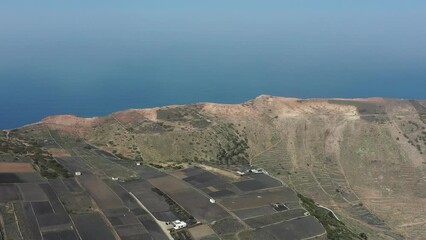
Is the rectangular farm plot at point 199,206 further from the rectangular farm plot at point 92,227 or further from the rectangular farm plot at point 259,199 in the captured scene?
the rectangular farm plot at point 92,227

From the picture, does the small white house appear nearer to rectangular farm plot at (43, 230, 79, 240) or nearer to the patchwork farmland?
the patchwork farmland

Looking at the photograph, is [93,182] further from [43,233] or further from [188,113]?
[188,113]

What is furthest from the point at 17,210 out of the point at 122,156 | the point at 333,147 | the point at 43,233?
the point at 333,147

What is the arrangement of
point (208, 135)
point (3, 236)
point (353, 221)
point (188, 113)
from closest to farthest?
1. point (3, 236)
2. point (353, 221)
3. point (208, 135)
4. point (188, 113)

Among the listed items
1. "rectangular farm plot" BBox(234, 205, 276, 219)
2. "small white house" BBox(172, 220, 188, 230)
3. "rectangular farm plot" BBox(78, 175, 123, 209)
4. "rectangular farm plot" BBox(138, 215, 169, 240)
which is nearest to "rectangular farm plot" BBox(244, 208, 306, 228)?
"rectangular farm plot" BBox(234, 205, 276, 219)

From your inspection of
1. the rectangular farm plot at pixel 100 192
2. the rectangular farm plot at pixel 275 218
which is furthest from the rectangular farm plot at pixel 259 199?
the rectangular farm plot at pixel 100 192
